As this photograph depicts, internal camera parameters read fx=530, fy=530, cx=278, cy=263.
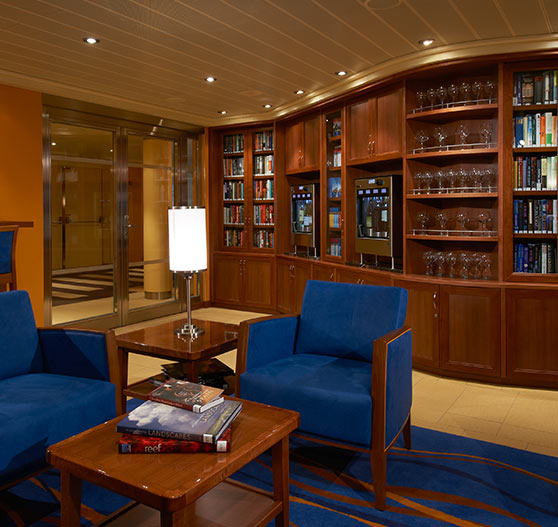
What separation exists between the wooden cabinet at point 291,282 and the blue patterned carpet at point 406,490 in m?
3.52

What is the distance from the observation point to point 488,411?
11.7ft

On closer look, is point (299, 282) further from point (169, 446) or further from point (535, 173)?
point (169, 446)

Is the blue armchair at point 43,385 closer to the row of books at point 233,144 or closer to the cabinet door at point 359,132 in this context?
the cabinet door at point 359,132

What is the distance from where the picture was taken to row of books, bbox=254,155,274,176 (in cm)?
703

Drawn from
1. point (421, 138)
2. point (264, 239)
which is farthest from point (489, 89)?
point (264, 239)

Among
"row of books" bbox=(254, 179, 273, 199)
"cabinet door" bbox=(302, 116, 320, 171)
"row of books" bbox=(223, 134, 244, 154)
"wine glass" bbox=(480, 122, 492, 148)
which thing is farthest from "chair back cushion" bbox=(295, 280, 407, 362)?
"row of books" bbox=(223, 134, 244, 154)

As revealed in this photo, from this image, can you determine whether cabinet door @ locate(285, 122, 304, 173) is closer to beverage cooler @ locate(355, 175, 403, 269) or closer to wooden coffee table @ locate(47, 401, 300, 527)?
beverage cooler @ locate(355, 175, 403, 269)

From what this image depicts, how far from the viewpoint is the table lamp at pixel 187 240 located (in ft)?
10.6

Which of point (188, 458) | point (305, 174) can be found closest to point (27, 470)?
point (188, 458)

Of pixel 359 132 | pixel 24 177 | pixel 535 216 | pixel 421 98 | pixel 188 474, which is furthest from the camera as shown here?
pixel 24 177

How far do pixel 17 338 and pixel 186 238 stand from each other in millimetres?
1082

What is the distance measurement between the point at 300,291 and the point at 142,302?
207cm

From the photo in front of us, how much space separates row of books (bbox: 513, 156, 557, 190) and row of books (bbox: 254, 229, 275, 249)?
3.50m

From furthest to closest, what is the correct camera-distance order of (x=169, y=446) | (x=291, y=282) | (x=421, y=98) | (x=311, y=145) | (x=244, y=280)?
(x=244, y=280) < (x=291, y=282) < (x=311, y=145) < (x=421, y=98) < (x=169, y=446)
